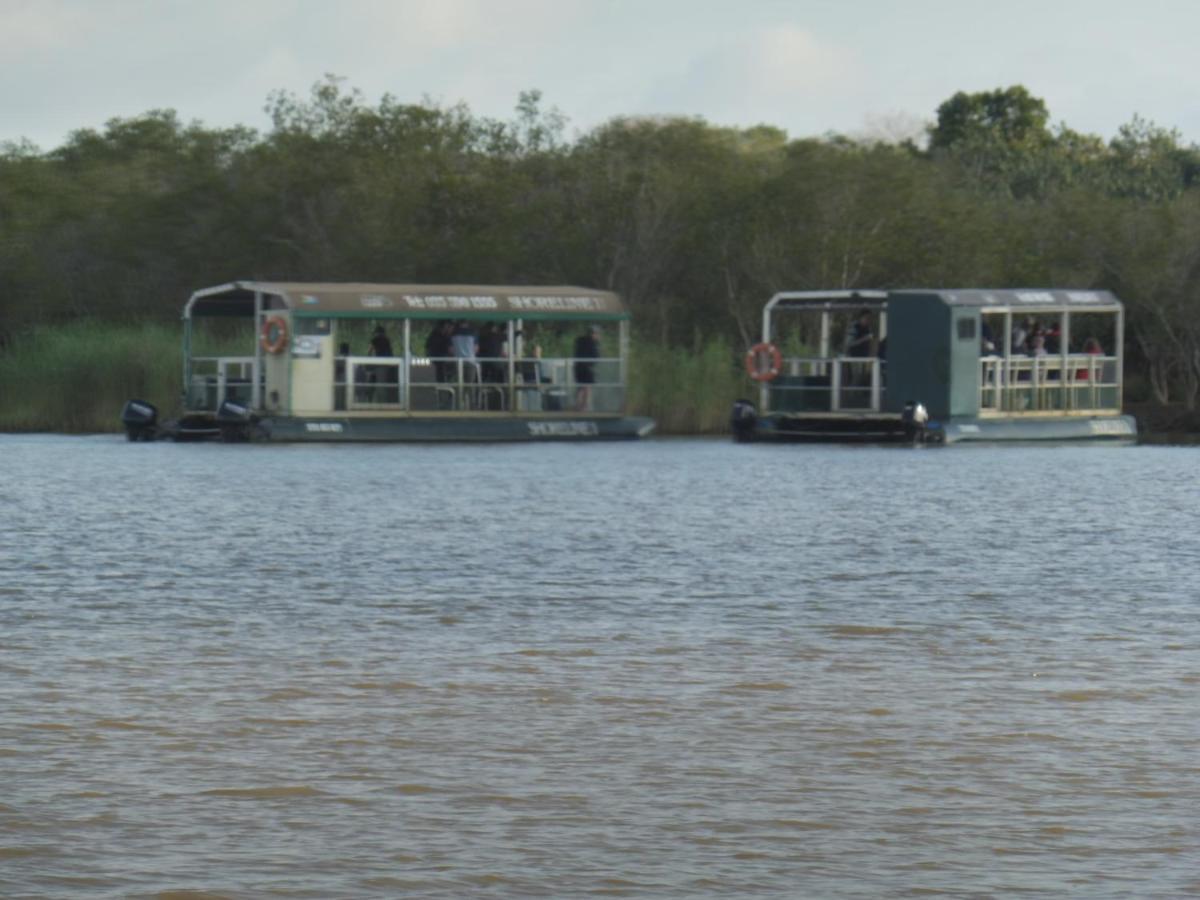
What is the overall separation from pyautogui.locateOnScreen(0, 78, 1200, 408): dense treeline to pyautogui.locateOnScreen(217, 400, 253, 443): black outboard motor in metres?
13.3

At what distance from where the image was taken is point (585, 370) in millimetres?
45031

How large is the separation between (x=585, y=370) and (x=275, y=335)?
19.0ft

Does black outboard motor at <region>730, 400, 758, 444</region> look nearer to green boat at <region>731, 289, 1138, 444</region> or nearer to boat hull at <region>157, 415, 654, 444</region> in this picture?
green boat at <region>731, 289, 1138, 444</region>

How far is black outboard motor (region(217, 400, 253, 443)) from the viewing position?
42.7m

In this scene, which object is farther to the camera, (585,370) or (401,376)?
(585,370)

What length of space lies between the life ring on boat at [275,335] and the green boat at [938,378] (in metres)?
8.07

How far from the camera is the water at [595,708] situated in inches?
329

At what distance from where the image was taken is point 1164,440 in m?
50.7

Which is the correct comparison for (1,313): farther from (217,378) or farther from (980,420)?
(980,420)

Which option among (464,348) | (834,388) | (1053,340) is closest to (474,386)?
(464,348)

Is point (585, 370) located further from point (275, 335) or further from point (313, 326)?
point (275, 335)

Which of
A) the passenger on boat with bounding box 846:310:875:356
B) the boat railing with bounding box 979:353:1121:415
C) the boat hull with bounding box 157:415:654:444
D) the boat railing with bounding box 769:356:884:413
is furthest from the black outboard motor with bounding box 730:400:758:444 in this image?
the boat railing with bounding box 979:353:1121:415

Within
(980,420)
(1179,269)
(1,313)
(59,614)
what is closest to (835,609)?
(59,614)

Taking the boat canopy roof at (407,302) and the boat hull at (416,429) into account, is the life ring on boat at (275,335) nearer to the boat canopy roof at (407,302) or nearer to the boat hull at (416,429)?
the boat canopy roof at (407,302)
